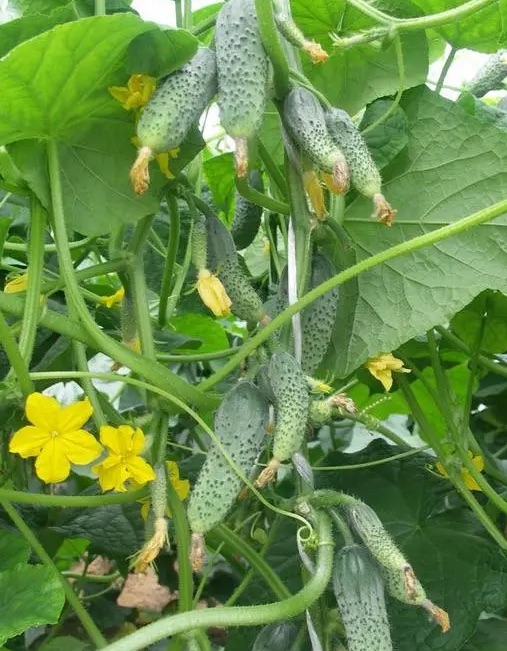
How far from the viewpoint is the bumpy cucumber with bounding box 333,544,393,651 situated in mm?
612

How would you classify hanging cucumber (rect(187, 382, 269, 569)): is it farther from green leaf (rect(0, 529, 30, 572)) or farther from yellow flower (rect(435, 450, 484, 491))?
yellow flower (rect(435, 450, 484, 491))

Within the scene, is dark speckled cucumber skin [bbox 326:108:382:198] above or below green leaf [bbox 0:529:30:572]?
above

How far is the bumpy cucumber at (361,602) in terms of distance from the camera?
24.1 inches

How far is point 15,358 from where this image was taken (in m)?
0.68

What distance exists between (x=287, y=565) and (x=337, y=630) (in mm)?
278

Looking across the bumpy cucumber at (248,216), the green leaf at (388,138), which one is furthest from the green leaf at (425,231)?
the bumpy cucumber at (248,216)

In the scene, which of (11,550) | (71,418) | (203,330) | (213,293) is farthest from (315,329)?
(203,330)

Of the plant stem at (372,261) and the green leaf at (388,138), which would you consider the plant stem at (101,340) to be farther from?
the green leaf at (388,138)

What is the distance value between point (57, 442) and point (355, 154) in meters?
0.31

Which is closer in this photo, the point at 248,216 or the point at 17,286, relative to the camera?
the point at 17,286

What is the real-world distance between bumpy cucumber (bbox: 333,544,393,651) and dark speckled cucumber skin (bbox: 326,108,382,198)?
0.26 m

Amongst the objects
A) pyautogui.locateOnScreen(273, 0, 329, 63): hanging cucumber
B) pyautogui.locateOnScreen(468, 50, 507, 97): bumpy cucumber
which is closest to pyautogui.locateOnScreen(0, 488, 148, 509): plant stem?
pyautogui.locateOnScreen(273, 0, 329, 63): hanging cucumber

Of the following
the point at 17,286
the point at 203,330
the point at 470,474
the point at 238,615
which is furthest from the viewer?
the point at 203,330

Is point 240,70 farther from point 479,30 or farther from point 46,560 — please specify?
point 479,30
